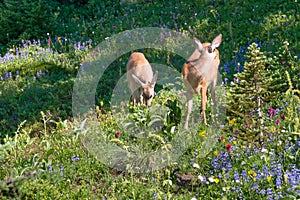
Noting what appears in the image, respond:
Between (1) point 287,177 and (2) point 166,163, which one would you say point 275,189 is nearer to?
(1) point 287,177

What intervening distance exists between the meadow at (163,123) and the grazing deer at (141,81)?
0.19 m

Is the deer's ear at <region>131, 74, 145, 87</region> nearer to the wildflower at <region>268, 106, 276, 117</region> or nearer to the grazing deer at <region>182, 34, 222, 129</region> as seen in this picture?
the grazing deer at <region>182, 34, 222, 129</region>

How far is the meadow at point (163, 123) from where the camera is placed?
5934mm

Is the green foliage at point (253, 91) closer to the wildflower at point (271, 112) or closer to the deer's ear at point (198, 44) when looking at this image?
the wildflower at point (271, 112)

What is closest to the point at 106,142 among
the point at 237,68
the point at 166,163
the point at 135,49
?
the point at 166,163

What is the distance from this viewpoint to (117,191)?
19.7 ft

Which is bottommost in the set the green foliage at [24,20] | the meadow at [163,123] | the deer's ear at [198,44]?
the meadow at [163,123]

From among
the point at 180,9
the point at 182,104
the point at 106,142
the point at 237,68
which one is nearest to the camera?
the point at 106,142

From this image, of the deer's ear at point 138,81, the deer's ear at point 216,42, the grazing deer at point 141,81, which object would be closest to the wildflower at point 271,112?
the deer's ear at point 216,42

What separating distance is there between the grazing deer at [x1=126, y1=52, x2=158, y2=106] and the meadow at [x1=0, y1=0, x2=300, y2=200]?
0.19 meters

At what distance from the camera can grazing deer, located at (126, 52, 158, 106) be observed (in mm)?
7488

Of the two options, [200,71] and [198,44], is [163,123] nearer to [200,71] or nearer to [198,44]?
[200,71]

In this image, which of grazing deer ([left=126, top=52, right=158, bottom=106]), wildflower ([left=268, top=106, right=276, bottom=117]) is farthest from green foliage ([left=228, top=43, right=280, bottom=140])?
grazing deer ([left=126, top=52, right=158, bottom=106])

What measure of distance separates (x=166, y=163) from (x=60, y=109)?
11.1ft
